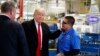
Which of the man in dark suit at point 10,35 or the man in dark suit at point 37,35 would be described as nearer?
the man in dark suit at point 10,35

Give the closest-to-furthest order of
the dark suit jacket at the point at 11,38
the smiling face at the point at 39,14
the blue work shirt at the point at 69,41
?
the dark suit jacket at the point at 11,38 → the blue work shirt at the point at 69,41 → the smiling face at the point at 39,14

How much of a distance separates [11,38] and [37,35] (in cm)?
115

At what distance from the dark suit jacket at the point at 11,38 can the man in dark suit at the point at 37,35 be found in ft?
3.44

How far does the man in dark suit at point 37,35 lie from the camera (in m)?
5.06

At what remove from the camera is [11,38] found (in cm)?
397

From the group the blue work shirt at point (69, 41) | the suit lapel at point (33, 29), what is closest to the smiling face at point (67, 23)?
the blue work shirt at point (69, 41)

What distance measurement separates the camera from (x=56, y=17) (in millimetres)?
7062

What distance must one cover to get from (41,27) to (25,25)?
0.25 meters

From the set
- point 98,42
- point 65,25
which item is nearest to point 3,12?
point 65,25

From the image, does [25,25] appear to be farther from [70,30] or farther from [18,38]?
[18,38]

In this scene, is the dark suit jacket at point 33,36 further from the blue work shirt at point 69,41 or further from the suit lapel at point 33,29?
the blue work shirt at point 69,41

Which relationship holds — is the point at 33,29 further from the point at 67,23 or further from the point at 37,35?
the point at 67,23

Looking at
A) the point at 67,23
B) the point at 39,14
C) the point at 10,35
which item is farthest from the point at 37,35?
the point at 10,35

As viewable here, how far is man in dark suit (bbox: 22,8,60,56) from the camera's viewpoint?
5063 millimetres
